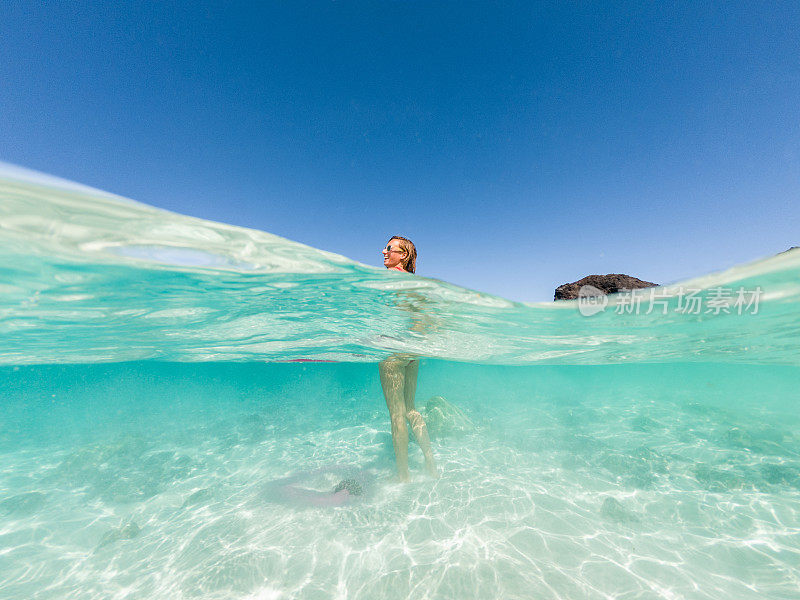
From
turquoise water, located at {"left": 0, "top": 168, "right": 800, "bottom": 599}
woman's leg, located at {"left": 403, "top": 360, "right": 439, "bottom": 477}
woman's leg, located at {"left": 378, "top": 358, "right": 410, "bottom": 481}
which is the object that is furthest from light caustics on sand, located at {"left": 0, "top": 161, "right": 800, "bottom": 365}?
woman's leg, located at {"left": 403, "top": 360, "right": 439, "bottom": 477}

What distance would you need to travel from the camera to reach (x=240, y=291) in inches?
297

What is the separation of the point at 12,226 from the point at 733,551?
1445 centimetres

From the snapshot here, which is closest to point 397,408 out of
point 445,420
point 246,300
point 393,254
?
point 393,254

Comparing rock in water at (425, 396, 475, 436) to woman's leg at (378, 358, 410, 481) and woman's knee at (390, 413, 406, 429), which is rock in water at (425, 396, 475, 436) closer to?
woman's leg at (378, 358, 410, 481)

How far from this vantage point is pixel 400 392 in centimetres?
774

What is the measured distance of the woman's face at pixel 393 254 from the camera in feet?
22.8

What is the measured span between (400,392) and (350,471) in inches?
141

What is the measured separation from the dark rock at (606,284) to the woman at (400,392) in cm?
1021

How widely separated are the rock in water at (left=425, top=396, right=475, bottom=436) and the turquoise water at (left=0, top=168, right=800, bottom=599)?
6.6 inches

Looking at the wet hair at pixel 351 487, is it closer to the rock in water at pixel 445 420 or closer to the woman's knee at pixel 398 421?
the woman's knee at pixel 398 421

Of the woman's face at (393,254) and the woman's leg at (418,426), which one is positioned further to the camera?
the woman's leg at (418,426)

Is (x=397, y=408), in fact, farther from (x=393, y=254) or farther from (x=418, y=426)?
(x=393, y=254)

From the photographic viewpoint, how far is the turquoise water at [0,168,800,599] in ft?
16.4

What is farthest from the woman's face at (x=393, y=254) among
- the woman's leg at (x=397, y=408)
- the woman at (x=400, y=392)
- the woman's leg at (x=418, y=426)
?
the woman's leg at (x=418, y=426)
